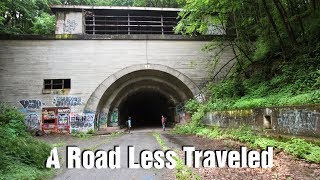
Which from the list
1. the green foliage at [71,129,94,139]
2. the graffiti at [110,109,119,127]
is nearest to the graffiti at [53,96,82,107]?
the green foliage at [71,129,94,139]

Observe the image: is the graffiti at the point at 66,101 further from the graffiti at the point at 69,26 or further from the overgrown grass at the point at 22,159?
the overgrown grass at the point at 22,159

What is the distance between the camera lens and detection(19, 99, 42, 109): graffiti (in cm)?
1969

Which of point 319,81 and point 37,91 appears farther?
point 37,91

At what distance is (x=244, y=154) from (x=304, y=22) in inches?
307

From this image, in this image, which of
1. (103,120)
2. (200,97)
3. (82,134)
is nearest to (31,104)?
(82,134)

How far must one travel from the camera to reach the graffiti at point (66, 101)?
19969 millimetres

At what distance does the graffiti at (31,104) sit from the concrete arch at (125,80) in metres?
2.86

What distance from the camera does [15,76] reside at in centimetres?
1978

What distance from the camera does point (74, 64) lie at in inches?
803

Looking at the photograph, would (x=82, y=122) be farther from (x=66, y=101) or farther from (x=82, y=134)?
(x=66, y=101)

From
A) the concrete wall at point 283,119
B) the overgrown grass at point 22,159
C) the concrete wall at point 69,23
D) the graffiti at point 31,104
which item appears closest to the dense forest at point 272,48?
the concrete wall at point 283,119

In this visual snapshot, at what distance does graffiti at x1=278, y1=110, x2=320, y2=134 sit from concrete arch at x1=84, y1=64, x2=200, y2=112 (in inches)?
479

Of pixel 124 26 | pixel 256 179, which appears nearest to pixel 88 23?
pixel 124 26

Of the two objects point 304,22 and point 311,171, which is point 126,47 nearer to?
point 304,22
